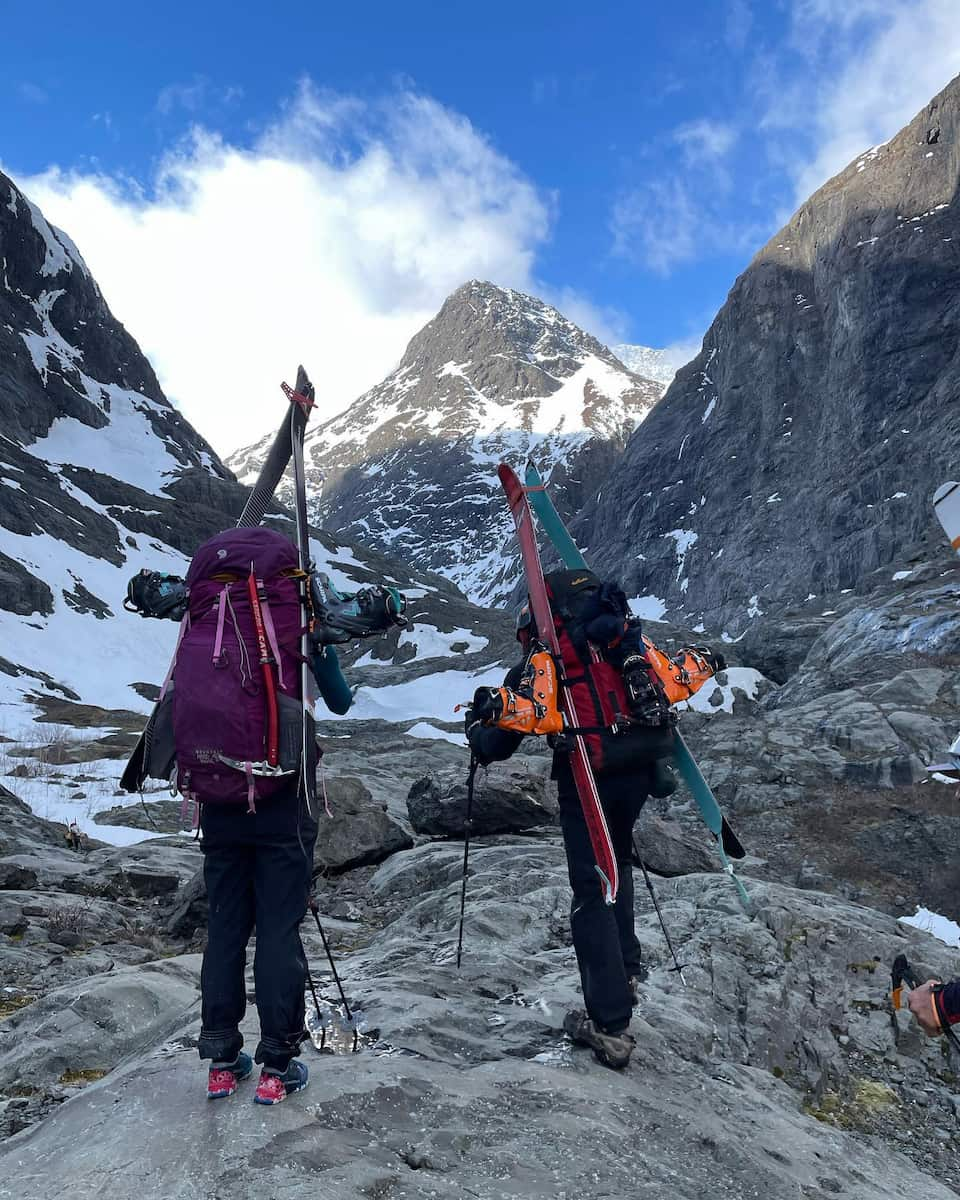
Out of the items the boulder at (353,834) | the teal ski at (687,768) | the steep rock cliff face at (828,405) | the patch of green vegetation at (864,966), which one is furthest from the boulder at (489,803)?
the steep rock cliff face at (828,405)

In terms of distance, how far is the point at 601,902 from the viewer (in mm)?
4625

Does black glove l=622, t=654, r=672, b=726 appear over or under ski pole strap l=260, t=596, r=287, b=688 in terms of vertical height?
under

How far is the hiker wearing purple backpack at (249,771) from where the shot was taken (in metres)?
3.79

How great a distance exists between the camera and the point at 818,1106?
5.18m

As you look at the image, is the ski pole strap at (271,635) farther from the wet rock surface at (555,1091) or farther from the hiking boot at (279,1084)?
the wet rock surface at (555,1091)

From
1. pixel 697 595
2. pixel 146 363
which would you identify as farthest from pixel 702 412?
pixel 146 363

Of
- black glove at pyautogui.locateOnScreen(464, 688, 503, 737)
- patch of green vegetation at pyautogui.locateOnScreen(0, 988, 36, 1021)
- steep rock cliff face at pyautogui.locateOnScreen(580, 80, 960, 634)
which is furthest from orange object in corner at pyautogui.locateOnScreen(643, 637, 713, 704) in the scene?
steep rock cliff face at pyautogui.locateOnScreen(580, 80, 960, 634)

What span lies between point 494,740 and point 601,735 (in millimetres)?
643

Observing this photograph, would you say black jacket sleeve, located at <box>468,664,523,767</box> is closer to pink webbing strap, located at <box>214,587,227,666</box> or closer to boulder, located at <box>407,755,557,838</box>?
pink webbing strap, located at <box>214,587,227,666</box>

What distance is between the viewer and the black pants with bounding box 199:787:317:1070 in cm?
376

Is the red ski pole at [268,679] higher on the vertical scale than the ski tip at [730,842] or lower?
higher

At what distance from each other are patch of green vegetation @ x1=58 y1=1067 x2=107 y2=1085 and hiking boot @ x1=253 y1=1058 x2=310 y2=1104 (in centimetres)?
207

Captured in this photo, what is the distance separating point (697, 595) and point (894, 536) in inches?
1320

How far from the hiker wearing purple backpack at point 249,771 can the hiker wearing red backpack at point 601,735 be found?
1.09 metres
